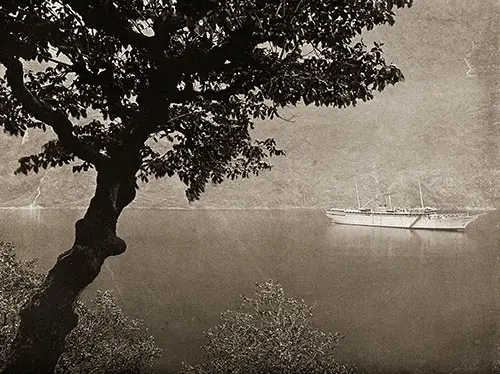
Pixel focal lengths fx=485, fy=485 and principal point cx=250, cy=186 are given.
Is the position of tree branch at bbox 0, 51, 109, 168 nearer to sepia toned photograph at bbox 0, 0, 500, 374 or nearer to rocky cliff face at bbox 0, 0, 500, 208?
sepia toned photograph at bbox 0, 0, 500, 374

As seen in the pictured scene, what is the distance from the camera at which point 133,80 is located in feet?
9.28

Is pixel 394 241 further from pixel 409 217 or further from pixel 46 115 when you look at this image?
pixel 46 115

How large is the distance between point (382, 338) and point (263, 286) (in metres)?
0.92

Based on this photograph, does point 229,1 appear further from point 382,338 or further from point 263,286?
point 382,338

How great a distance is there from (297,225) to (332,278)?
0.46 metres

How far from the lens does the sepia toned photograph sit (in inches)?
125

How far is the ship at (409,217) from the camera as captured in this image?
3.47m

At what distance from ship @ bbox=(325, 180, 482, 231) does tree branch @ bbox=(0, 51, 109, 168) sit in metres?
1.70

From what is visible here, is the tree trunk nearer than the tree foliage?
No

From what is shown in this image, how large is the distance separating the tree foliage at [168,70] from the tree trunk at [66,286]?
0.70ft

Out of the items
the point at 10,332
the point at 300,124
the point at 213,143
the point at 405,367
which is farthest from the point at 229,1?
the point at 405,367

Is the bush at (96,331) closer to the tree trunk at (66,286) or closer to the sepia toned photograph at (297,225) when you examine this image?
the sepia toned photograph at (297,225)

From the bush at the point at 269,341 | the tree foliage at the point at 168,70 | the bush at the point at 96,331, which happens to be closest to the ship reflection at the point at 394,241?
the bush at the point at 269,341

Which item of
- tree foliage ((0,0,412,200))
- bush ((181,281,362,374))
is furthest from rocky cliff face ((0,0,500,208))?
bush ((181,281,362,374))
